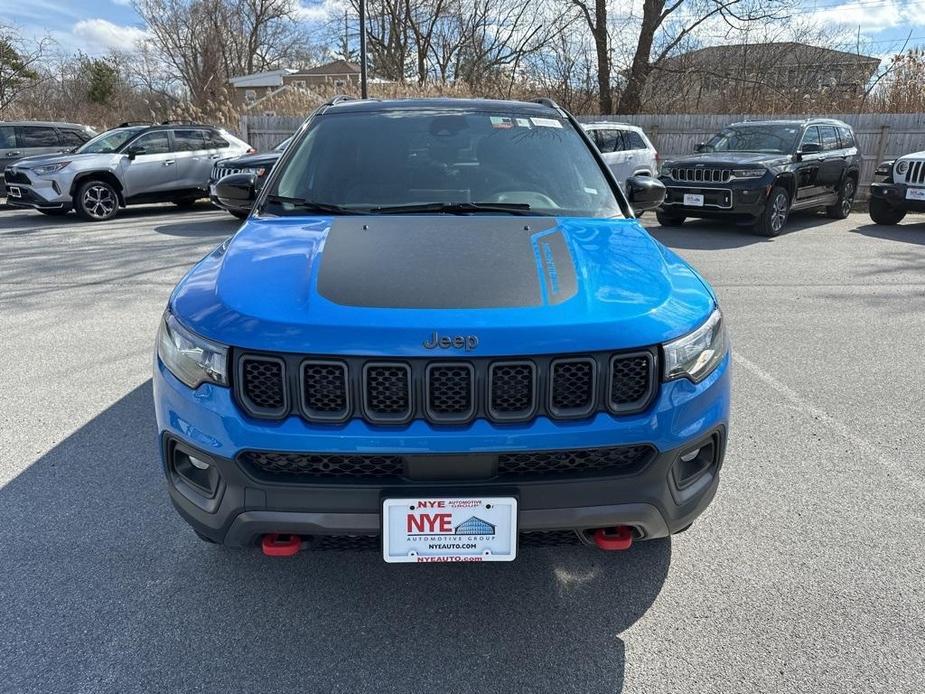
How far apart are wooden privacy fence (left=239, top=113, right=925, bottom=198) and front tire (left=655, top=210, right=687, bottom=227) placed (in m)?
5.85

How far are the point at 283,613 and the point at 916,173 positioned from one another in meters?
12.7

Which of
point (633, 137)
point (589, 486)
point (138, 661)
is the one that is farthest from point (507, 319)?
point (633, 137)

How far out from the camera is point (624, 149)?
1298 cm

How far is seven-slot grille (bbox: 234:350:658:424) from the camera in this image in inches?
76.8

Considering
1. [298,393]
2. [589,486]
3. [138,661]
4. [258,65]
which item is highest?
[258,65]

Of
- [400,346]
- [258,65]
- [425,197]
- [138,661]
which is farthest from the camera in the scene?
[258,65]

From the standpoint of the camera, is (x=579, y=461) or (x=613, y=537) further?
(x=613, y=537)

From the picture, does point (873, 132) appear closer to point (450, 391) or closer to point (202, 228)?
point (202, 228)

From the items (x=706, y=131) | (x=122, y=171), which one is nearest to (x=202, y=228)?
(x=122, y=171)

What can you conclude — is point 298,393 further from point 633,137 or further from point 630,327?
point 633,137

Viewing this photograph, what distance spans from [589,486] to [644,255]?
993 mm

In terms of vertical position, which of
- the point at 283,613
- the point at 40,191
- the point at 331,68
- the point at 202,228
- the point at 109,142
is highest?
the point at 331,68

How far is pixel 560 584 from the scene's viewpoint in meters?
2.56

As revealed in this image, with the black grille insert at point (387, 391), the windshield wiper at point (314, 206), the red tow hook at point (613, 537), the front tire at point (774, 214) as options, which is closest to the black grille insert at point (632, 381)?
the red tow hook at point (613, 537)
